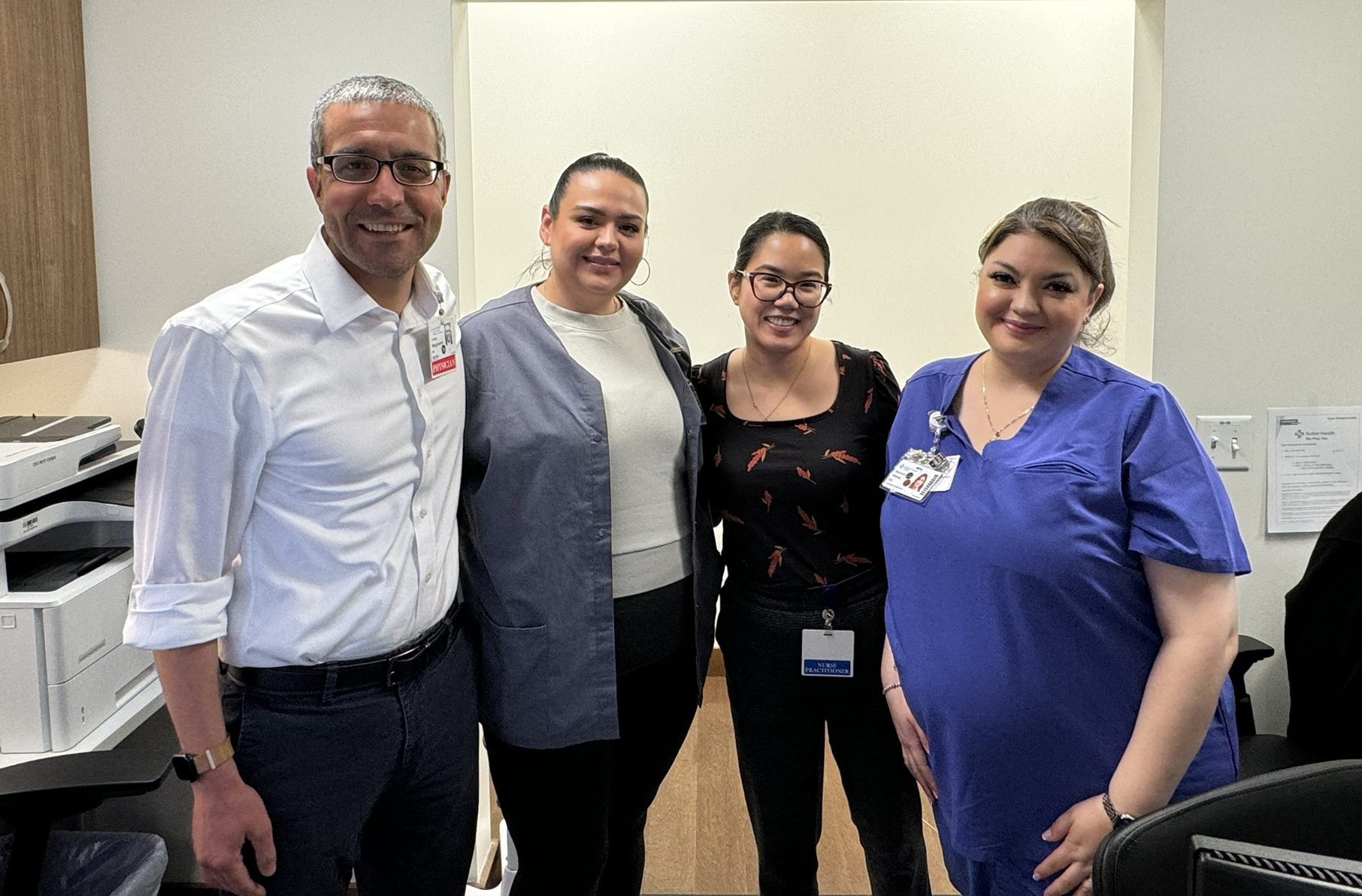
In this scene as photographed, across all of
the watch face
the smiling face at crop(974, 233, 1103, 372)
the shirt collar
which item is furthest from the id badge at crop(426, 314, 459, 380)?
the smiling face at crop(974, 233, 1103, 372)

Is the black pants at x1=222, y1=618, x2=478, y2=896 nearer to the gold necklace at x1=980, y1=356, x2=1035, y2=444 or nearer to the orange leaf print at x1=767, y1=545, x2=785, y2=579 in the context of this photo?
the orange leaf print at x1=767, y1=545, x2=785, y2=579

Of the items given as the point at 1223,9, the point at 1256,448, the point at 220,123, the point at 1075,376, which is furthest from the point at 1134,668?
the point at 220,123

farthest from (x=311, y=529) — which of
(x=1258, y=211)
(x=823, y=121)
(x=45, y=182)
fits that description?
(x=823, y=121)

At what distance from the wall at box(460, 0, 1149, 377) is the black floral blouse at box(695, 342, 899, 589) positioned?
8.16 ft

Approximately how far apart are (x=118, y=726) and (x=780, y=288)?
1600mm

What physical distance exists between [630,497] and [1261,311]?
1.68 metres

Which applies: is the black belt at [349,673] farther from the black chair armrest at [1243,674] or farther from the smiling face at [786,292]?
the black chair armrest at [1243,674]

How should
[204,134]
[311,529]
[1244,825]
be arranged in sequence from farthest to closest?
[204,134]
[311,529]
[1244,825]

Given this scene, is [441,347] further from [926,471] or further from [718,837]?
[718,837]

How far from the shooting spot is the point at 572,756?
1.84 metres

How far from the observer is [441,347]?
1.61 m

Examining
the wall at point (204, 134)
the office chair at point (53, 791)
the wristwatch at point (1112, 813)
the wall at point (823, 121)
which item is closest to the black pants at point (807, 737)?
the wristwatch at point (1112, 813)

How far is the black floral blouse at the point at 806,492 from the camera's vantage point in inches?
74.1

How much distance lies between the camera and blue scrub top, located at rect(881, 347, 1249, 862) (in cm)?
141
